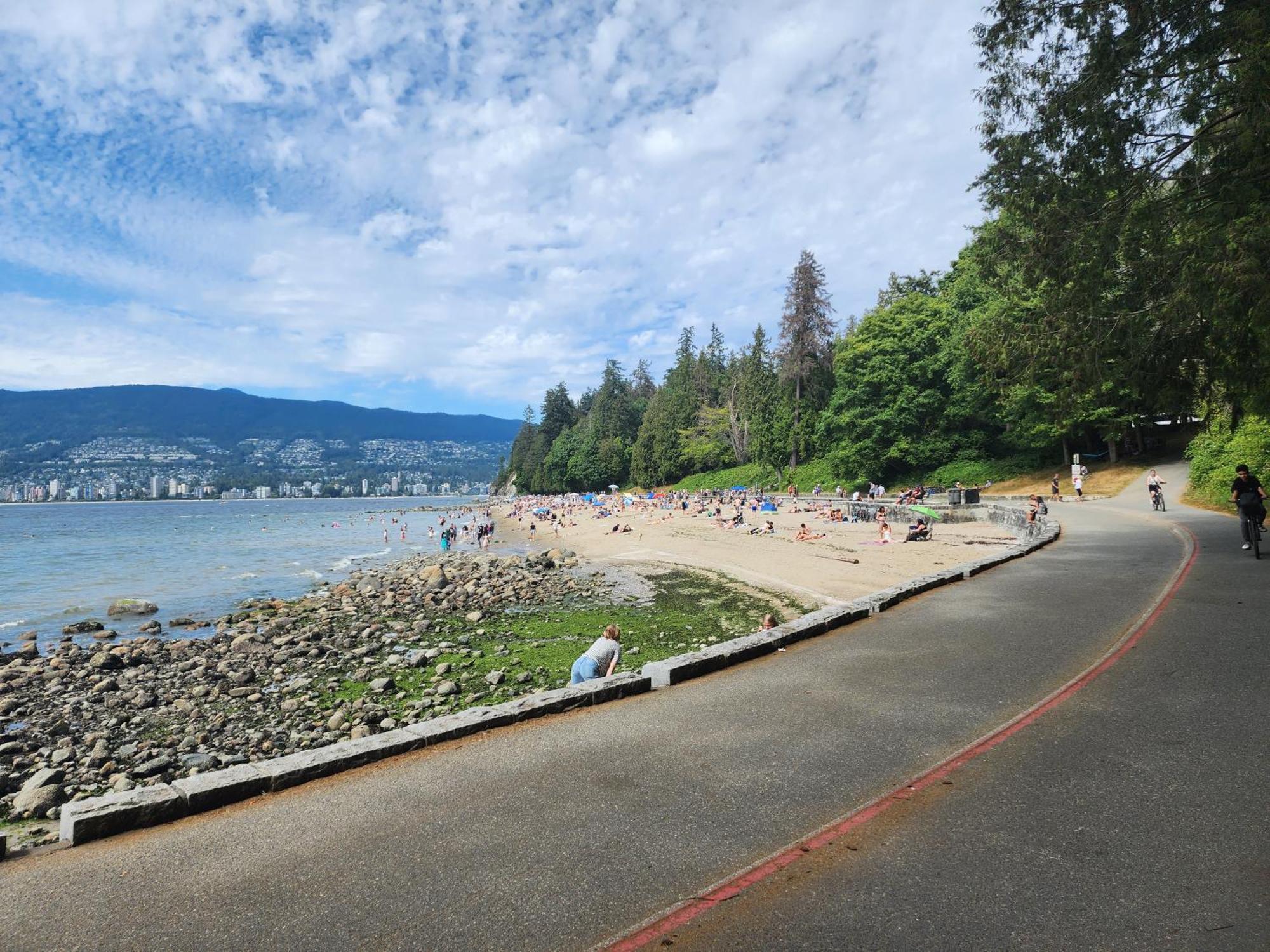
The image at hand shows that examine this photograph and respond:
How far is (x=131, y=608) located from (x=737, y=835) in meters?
26.1

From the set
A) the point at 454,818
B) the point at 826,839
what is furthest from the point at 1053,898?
the point at 454,818

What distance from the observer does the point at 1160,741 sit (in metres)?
5.02

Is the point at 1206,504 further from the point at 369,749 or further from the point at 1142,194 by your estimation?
the point at 369,749

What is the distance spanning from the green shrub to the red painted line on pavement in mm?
20717

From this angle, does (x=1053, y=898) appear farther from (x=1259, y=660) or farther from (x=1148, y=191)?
(x=1148, y=191)

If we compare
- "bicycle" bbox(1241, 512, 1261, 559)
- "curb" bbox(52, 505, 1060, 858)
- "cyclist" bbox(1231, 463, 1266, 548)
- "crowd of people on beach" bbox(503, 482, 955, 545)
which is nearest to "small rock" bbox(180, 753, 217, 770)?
"curb" bbox(52, 505, 1060, 858)

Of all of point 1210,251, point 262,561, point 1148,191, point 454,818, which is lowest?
point 262,561

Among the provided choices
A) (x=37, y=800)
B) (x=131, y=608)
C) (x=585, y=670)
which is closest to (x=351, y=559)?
(x=131, y=608)

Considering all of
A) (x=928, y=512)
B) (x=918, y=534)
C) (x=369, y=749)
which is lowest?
(x=918, y=534)

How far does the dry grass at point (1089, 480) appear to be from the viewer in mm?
35281

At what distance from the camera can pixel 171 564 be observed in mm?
37531

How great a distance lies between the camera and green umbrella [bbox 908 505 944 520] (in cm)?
3158

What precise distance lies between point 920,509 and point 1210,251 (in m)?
22.8

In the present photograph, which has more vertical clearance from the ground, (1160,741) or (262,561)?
(1160,741)
